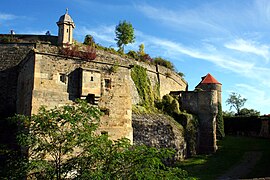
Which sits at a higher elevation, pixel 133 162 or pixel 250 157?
pixel 133 162

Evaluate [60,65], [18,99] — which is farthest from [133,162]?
[18,99]

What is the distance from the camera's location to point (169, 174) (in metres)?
7.77

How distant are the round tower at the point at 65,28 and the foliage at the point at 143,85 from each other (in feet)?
24.6

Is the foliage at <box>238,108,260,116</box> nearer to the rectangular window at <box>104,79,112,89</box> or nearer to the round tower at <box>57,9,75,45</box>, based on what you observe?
the round tower at <box>57,9,75,45</box>

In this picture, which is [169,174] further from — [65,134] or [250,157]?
[250,157]

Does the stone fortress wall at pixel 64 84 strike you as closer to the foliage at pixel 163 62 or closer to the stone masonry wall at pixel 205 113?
the stone masonry wall at pixel 205 113

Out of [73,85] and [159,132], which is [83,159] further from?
[159,132]

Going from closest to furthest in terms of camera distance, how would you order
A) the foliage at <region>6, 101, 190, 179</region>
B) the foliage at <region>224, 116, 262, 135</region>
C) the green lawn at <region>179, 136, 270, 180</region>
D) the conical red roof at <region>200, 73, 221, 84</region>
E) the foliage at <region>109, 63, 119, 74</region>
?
the foliage at <region>6, 101, 190, 179</region> → the foliage at <region>109, 63, 119, 74</region> → the green lawn at <region>179, 136, 270, 180</region> → the conical red roof at <region>200, 73, 221, 84</region> → the foliage at <region>224, 116, 262, 135</region>

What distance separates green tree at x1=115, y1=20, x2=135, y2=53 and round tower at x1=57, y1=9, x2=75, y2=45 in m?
14.9

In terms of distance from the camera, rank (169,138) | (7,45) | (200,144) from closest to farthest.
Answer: (7,45)
(169,138)
(200,144)

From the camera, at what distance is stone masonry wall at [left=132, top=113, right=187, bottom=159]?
72.0 feet

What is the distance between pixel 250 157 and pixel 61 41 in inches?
802

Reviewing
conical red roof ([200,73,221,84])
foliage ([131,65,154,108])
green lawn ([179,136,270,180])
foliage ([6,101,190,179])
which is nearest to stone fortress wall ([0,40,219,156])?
foliage ([6,101,190,179])

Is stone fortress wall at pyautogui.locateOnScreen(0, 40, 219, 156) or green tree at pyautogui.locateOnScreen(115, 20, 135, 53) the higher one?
green tree at pyautogui.locateOnScreen(115, 20, 135, 53)
